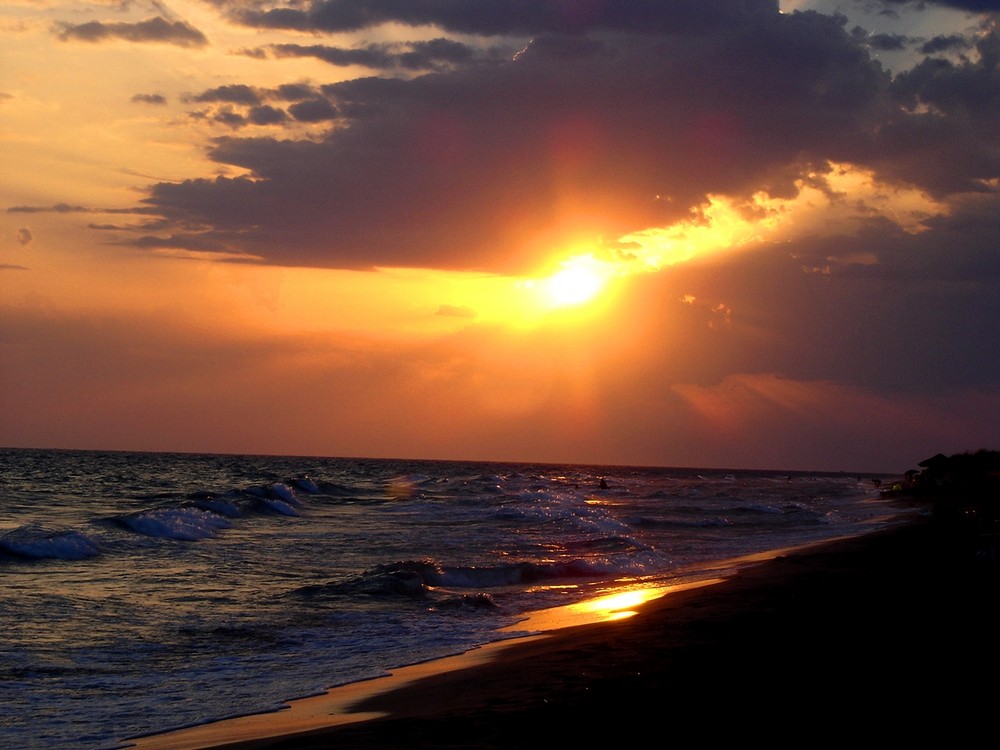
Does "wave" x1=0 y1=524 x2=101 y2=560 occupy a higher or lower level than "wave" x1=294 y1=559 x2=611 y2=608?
higher

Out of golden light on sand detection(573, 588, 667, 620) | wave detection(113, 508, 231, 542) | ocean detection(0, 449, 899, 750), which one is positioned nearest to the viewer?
ocean detection(0, 449, 899, 750)

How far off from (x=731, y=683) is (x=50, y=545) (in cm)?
1858

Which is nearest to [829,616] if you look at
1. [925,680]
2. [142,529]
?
[925,680]

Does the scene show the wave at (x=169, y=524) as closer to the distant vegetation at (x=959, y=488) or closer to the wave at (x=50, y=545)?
the wave at (x=50, y=545)

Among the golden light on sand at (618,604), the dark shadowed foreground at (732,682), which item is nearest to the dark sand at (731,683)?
the dark shadowed foreground at (732,682)

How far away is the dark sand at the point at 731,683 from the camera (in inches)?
298

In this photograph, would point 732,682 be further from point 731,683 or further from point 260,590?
point 260,590

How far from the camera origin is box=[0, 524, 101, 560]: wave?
2214cm

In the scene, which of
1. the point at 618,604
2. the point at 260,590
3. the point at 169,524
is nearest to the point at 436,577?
the point at 260,590

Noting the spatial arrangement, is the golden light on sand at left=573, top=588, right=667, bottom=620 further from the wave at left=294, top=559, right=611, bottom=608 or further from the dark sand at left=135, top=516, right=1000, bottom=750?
the wave at left=294, top=559, right=611, bottom=608

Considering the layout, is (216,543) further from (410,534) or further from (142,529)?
(410,534)

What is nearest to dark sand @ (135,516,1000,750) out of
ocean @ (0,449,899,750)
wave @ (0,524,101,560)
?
ocean @ (0,449,899,750)

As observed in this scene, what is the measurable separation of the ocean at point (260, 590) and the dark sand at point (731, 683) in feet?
6.35

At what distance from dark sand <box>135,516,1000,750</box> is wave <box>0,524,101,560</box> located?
13883 mm
